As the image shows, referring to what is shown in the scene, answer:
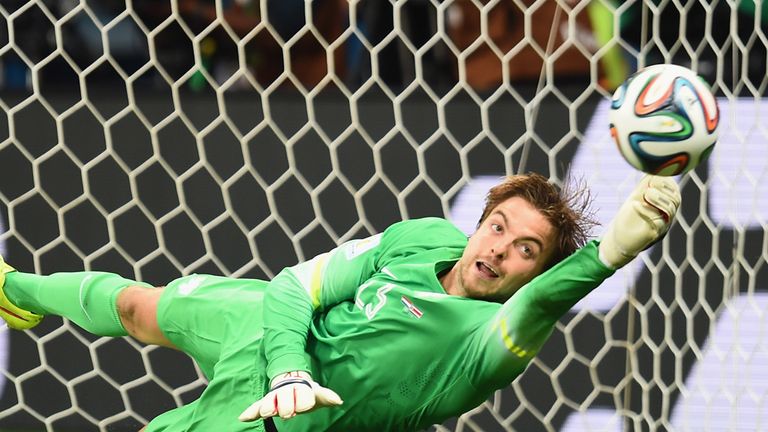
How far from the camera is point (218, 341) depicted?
285cm

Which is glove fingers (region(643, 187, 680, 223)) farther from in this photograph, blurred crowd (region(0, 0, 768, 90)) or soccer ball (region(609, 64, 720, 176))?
blurred crowd (region(0, 0, 768, 90))

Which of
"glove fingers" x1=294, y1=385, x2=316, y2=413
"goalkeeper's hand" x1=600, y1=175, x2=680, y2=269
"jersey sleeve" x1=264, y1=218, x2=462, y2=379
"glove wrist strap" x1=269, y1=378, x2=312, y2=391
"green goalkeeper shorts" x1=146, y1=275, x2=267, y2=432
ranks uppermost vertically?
"goalkeeper's hand" x1=600, y1=175, x2=680, y2=269

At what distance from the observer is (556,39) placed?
3.93 m

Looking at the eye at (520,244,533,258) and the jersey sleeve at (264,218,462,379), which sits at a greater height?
the eye at (520,244,533,258)

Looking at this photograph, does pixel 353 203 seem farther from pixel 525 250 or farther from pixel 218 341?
pixel 525 250

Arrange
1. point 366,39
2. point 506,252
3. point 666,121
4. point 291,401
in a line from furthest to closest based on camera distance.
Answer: point 366,39 < point 506,252 < point 291,401 < point 666,121

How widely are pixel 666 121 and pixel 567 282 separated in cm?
32

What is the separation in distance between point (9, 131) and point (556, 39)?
164 cm

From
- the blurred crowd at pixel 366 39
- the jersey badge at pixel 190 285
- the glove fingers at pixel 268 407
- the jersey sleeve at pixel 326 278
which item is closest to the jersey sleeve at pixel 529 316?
the jersey sleeve at pixel 326 278

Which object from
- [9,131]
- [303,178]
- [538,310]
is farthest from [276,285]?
[9,131]

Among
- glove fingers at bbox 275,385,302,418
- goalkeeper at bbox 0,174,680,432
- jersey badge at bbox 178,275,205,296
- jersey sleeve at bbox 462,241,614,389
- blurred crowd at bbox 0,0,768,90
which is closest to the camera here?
jersey sleeve at bbox 462,241,614,389

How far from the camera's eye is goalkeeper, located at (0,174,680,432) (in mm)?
2457

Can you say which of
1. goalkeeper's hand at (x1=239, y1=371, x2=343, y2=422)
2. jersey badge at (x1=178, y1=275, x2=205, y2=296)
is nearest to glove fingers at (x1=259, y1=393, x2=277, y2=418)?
goalkeeper's hand at (x1=239, y1=371, x2=343, y2=422)

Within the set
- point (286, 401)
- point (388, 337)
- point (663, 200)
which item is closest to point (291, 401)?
point (286, 401)
